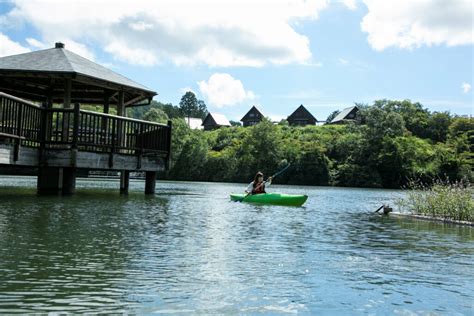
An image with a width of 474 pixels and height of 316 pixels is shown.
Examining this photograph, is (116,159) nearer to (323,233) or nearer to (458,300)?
(323,233)

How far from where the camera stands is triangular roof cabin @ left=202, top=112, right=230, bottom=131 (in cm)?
13688

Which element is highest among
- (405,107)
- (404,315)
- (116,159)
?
(405,107)

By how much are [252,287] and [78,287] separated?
2.15 meters

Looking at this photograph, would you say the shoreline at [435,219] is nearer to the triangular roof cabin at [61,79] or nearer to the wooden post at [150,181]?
the wooden post at [150,181]

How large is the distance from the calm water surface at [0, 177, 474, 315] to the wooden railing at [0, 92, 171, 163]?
3799 millimetres

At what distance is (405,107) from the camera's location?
339ft

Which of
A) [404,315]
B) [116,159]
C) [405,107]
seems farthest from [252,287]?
[405,107]

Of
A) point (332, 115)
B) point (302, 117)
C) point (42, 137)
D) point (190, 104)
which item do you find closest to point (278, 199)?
point (42, 137)

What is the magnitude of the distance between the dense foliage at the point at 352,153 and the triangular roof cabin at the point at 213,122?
4079cm

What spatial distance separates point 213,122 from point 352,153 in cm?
5851

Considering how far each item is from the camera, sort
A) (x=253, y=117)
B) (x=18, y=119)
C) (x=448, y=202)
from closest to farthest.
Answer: (x=18, y=119)
(x=448, y=202)
(x=253, y=117)

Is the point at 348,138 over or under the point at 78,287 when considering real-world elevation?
over

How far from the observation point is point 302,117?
428 ft

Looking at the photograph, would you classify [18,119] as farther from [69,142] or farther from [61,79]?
[61,79]
